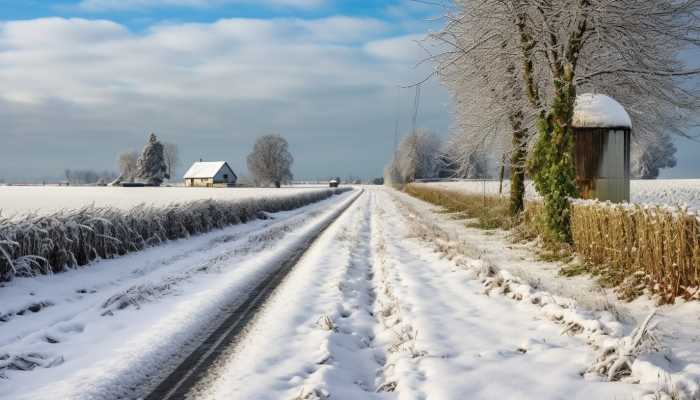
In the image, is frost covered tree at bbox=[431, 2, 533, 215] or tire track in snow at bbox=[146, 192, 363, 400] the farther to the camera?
frost covered tree at bbox=[431, 2, 533, 215]

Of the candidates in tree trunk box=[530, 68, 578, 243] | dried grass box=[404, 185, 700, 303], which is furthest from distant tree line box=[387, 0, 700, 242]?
dried grass box=[404, 185, 700, 303]

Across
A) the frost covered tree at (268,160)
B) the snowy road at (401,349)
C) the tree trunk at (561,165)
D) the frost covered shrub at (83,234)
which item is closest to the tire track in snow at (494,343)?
the snowy road at (401,349)

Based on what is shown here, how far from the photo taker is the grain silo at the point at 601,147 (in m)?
15.0

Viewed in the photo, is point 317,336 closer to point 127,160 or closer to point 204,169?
point 204,169

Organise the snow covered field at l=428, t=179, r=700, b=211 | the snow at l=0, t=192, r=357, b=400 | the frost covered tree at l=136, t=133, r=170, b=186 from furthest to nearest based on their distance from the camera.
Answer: the frost covered tree at l=136, t=133, r=170, b=186
the snow covered field at l=428, t=179, r=700, b=211
the snow at l=0, t=192, r=357, b=400

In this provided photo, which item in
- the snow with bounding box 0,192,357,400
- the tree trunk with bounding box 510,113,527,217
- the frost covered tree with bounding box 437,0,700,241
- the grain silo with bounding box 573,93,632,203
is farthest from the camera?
the tree trunk with bounding box 510,113,527,217

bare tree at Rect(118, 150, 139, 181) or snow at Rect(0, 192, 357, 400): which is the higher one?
bare tree at Rect(118, 150, 139, 181)

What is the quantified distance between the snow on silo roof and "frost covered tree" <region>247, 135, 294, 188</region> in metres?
95.0

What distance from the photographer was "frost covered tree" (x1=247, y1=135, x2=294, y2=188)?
10781 cm

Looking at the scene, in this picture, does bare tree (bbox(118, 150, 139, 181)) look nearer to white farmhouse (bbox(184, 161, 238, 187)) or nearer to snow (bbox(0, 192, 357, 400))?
white farmhouse (bbox(184, 161, 238, 187))

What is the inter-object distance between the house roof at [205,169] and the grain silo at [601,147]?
332 ft

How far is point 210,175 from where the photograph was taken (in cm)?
11056

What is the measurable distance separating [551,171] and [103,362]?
438 inches

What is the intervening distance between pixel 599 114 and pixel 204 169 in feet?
355
